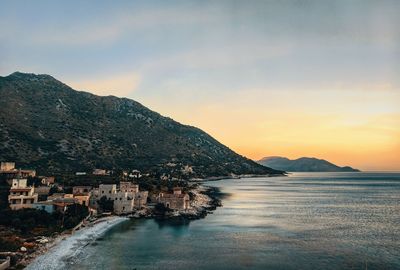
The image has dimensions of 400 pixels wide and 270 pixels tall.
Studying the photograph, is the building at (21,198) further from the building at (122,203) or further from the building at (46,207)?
the building at (122,203)

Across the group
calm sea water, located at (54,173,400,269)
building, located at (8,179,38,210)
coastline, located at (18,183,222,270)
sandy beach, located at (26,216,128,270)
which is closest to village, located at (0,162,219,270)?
building, located at (8,179,38,210)

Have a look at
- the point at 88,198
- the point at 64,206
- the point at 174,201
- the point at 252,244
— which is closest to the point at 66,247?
the point at 64,206

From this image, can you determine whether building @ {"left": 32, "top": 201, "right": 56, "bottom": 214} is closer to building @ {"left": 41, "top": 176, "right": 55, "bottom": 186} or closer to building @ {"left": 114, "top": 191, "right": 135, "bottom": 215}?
building @ {"left": 114, "top": 191, "right": 135, "bottom": 215}

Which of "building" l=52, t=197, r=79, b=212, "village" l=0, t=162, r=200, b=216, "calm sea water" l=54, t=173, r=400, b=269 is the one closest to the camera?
"calm sea water" l=54, t=173, r=400, b=269

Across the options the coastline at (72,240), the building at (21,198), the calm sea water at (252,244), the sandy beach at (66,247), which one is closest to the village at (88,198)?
the building at (21,198)

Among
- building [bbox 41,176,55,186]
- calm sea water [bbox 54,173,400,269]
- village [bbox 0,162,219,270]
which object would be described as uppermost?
building [bbox 41,176,55,186]

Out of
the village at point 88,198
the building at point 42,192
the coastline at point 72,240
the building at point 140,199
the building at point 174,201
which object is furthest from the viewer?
the building at point 174,201

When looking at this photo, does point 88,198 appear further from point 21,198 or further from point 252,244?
point 252,244
